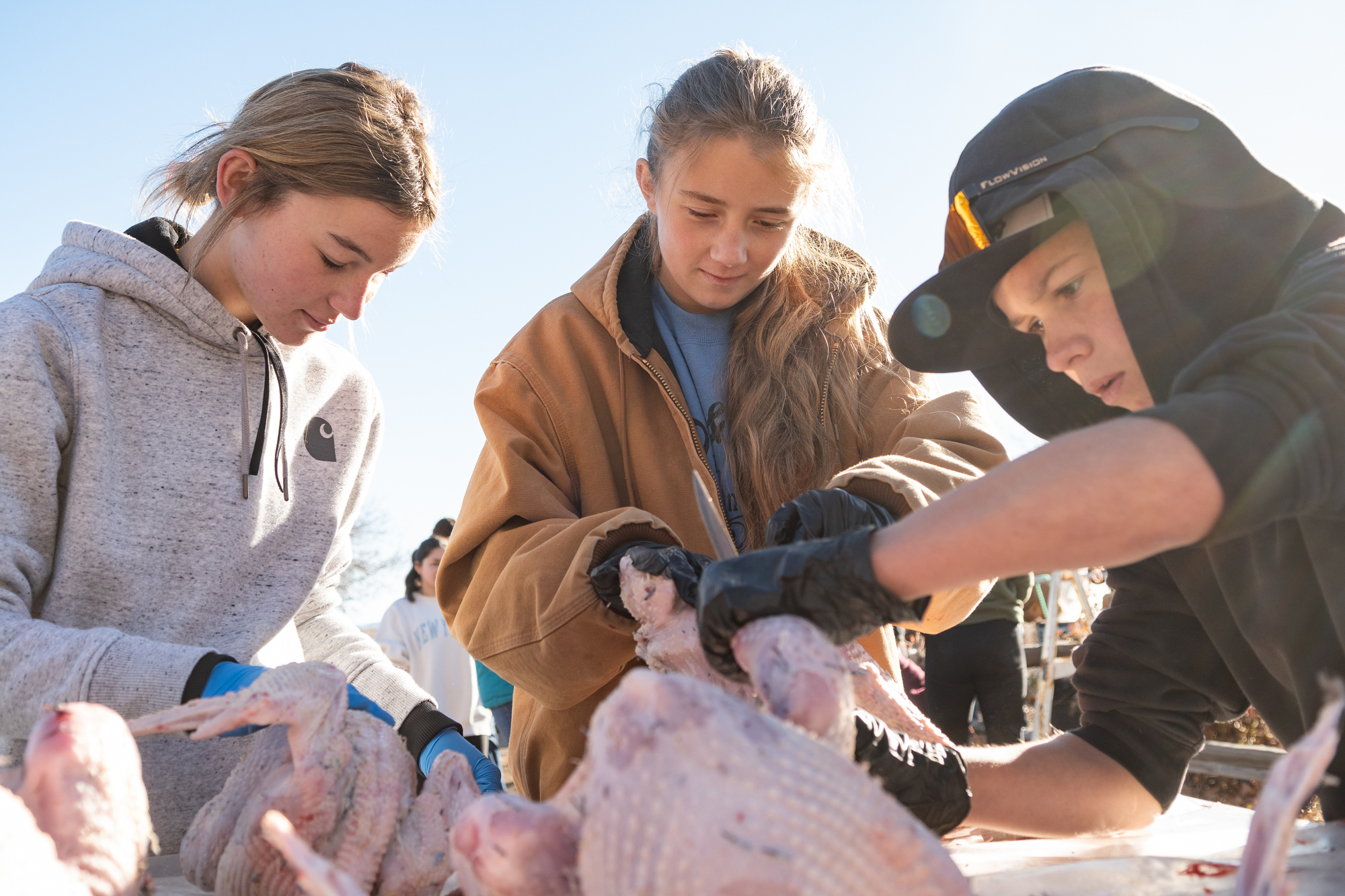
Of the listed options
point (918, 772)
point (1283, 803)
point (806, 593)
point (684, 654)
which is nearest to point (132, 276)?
point (684, 654)

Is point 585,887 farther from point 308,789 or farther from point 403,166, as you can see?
point 403,166

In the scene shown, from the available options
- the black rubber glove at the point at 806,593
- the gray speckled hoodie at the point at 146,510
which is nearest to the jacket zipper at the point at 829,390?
the black rubber glove at the point at 806,593

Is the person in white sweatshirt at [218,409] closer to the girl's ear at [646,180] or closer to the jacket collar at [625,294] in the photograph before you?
the jacket collar at [625,294]

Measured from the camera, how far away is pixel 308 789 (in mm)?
1371

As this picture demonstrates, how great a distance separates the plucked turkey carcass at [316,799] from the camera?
1323mm

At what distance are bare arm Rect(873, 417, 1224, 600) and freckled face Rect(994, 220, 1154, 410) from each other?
0.61 metres

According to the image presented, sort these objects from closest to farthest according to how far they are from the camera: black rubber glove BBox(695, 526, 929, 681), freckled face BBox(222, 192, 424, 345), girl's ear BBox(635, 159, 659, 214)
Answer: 1. black rubber glove BBox(695, 526, 929, 681)
2. freckled face BBox(222, 192, 424, 345)
3. girl's ear BBox(635, 159, 659, 214)

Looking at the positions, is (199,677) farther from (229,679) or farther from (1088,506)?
(1088,506)

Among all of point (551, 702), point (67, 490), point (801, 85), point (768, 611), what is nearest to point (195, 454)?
point (67, 490)

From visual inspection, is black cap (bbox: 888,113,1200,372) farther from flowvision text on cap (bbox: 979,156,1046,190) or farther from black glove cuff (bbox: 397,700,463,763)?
black glove cuff (bbox: 397,700,463,763)

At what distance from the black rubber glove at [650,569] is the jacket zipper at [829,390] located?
0.62 metres

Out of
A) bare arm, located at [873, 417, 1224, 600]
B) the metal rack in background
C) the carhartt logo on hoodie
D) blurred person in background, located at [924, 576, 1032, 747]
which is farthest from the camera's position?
the metal rack in background

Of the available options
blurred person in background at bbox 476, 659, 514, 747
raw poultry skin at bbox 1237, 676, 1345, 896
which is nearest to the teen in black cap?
raw poultry skin at bbox 1237, 676, 1345, 896

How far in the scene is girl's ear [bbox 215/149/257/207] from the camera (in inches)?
83.8
